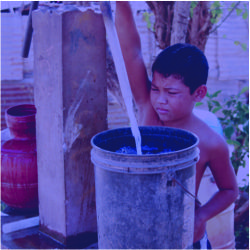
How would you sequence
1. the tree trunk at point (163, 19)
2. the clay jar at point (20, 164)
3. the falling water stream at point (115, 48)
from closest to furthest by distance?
the falling water stream at point (115, 48) → the clay jar at point (20, 164) → the tree trunk at point (163, 19)

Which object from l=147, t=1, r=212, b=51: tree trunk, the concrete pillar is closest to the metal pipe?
the concrete pillar

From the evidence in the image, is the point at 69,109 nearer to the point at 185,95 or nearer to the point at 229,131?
the point at 185,95

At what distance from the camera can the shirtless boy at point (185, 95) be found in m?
1.68

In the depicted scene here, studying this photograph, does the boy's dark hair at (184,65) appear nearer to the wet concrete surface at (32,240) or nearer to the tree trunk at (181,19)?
the wet concrete surface at (32,240)

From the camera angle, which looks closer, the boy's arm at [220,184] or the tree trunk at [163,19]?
the boy's arm at [220,184]

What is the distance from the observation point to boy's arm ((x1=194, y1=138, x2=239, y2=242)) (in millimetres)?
1722

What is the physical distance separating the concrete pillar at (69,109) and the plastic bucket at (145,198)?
0.58 meters

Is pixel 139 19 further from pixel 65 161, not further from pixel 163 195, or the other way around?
pixel 163 195

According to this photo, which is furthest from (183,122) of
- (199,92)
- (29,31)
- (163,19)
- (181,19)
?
(163,19)

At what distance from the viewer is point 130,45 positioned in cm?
190

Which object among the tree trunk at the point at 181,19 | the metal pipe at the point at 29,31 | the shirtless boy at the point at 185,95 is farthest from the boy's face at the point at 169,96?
the tree trunk at the point at 181,19

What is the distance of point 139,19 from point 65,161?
256 inches

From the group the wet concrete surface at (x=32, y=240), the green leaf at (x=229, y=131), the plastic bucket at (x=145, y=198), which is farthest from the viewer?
the green leaf at (x=229, y=131)

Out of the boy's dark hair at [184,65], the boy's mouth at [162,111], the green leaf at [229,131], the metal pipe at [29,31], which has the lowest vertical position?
the green leaf at [229,131]
